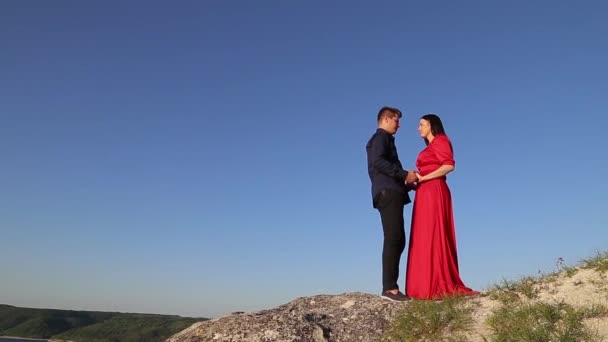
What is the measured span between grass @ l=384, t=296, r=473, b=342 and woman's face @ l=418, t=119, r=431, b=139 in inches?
133

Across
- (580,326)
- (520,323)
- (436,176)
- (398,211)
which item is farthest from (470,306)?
(436,176)

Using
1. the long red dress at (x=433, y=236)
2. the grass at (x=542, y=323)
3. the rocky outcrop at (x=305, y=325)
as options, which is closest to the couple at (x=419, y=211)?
the long red dress at (x=433, y=236)

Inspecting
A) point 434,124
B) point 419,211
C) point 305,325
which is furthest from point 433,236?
point 305,325

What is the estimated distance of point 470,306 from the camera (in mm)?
6488

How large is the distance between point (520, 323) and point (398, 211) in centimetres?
280

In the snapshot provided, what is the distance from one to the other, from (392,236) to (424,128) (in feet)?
7.66

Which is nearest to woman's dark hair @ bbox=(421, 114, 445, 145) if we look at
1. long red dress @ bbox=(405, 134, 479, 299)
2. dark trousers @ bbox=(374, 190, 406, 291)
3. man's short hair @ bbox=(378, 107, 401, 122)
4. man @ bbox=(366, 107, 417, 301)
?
long red dress @ bbox=(405, 134, 479, 299)

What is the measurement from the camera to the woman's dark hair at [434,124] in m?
8.56

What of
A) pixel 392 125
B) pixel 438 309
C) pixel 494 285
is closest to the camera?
pixel 438 309

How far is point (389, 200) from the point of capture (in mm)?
7914

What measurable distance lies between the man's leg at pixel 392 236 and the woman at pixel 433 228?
0.42m

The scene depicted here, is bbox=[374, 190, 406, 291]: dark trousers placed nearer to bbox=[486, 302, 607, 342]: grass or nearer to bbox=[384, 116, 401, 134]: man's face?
bbox=[384, 116, 401, 134]: man's face

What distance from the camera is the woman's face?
868 cm

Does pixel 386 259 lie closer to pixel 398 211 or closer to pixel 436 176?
pixel 398 211
